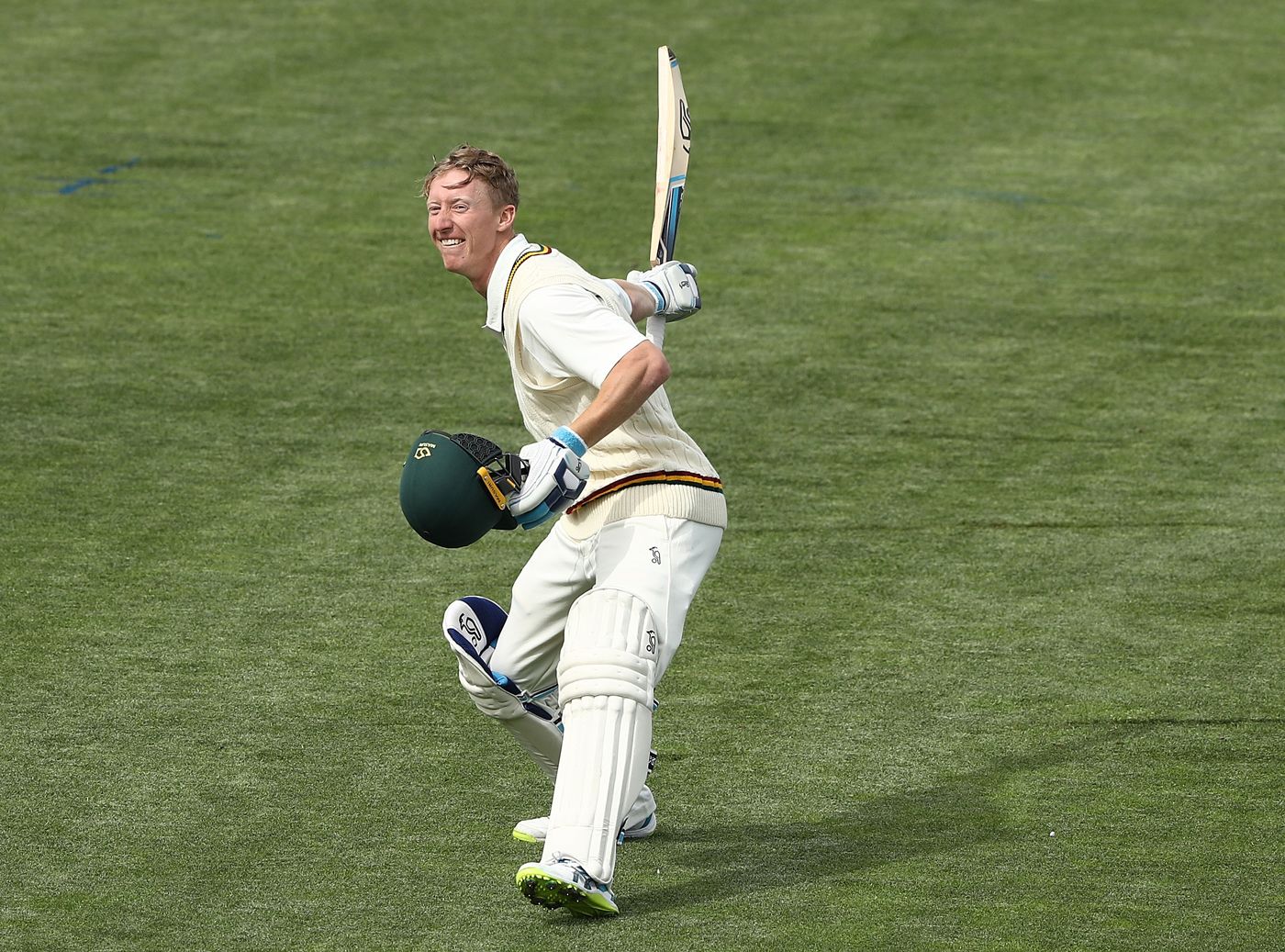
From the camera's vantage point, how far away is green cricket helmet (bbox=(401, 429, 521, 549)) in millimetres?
5000

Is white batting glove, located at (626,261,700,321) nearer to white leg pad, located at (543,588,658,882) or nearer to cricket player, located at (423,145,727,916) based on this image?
cricket player, located at (423,145,727,916)

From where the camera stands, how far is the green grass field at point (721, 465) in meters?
5.37

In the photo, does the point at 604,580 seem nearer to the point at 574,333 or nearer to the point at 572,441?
the point at 572,441

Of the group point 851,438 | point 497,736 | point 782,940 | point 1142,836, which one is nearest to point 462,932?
point 782,940

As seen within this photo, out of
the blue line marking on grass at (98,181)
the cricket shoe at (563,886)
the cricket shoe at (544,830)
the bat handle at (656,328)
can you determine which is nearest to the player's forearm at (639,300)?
the bat handle at (656,328)

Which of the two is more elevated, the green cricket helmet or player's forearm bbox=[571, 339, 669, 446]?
player's forearm bbox=[571, 339, 669, 446]

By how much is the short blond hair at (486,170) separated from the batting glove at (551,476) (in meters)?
0.77

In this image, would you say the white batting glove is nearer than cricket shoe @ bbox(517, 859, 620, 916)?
No

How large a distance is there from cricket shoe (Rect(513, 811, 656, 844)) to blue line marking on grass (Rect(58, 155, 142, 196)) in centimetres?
813

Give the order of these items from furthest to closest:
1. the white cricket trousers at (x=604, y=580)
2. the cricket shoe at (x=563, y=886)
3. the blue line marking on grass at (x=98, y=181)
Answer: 1. the blue line marking on grass at (x=98, y=181)
2. the white cricket trousers at (x=604, y=580)
3. the cricket shoe at (x=563, y=886)

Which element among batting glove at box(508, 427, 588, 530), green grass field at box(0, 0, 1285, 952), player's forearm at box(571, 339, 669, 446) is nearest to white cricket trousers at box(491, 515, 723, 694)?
batting glove at box(508, 427, 588, 530)

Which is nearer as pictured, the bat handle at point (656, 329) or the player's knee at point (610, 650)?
the player's knee at point (610, 650)

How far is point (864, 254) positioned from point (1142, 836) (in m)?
6.76

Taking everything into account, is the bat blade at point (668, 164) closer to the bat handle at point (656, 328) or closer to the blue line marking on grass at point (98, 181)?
the bat handle at point (656, 328)
